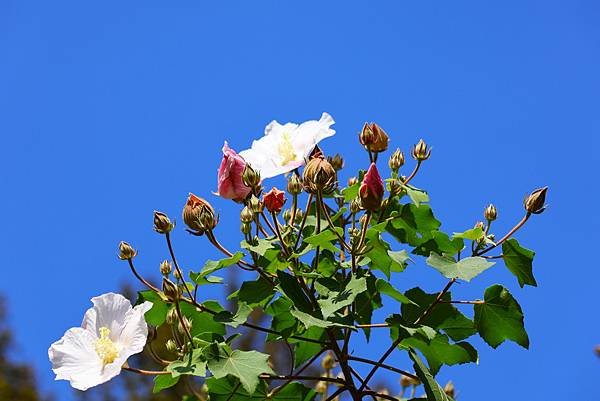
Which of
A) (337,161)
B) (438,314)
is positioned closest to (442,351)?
(438,314)

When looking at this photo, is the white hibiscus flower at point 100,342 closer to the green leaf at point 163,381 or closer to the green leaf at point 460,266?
the green leaf at point 163,381

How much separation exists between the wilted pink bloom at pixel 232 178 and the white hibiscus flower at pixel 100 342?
28cm

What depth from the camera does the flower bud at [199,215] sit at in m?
1.74

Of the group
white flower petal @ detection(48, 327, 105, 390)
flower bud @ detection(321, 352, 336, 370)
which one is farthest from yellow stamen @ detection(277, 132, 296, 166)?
flower bud @ detection(321, 352, 336, 370)

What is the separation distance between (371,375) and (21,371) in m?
10.9

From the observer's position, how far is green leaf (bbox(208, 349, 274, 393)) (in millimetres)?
1669

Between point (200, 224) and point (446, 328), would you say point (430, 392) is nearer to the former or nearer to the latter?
point (446, 328)

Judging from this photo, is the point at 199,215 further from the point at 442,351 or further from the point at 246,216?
the point at 442,351

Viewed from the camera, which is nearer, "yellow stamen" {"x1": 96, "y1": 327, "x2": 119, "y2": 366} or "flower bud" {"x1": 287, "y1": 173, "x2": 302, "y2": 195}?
"yellow stamen" {"x1": 96, "y1": 327, "x2": 119, "y2": 366}

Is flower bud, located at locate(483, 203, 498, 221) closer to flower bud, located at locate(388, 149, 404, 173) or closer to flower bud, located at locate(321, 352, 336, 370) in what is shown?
flower bud, located at locate(388, 149, 404, 173)

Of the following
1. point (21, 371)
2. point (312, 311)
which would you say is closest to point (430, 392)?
point (312, 311)

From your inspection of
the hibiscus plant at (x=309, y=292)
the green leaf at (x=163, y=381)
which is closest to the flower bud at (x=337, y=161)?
the hibiscus plant at (x=309, y=292)

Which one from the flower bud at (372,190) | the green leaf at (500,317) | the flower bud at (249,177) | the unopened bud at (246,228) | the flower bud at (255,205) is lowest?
the green leaf at (500,317)

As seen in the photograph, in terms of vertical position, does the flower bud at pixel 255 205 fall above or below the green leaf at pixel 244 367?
above
